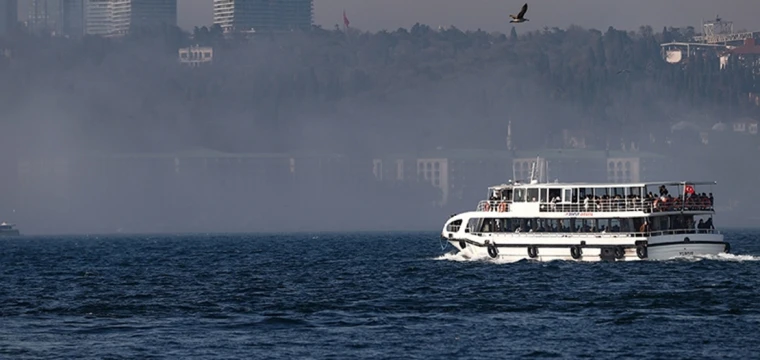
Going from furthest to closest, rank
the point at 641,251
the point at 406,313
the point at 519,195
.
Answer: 1. the point at 519,195
2. the point at 641,251
3. the point at 406,313

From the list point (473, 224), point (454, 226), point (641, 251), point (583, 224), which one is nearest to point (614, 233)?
point (641, 251)

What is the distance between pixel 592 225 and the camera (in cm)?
11838

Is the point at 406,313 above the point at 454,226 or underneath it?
underneath

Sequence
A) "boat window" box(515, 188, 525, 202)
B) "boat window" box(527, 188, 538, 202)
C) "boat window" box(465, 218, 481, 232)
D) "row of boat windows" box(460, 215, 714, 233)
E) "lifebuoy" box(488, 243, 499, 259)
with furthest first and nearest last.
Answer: "boat window" box(465, 218, 481, 232), "lifebuoy" box(488, 243, 499, 259), "boat window" box(515, 188, 525, 202), "boat window" box(527, 188, 538, 202), "row of boat windows" box(460, 215, 714, 233)

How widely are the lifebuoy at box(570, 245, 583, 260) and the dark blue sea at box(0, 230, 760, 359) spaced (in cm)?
123

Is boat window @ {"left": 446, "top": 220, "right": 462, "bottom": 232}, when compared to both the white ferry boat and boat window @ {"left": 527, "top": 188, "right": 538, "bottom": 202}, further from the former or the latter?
boat window @ {"left": 527, "top": 188, "right": 538, "bottom": 202}

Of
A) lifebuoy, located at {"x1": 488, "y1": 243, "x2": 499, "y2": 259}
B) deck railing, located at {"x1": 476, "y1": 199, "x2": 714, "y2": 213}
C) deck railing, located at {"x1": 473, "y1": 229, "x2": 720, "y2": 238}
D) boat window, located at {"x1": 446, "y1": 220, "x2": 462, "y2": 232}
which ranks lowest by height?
lifebuoy, located at {"x1": 488, "y1": 243, "x2": 499, "y2": 259}

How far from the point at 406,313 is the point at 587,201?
40.3 metres

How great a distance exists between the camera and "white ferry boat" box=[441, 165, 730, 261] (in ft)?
374

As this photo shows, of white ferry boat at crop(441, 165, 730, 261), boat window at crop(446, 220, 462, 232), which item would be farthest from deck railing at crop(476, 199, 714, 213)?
boat window at crop(446, 220, 462, 232)

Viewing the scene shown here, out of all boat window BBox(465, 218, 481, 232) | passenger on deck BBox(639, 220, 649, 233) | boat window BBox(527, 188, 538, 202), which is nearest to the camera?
passenger on deck BBox(639, 220, 649, 233)

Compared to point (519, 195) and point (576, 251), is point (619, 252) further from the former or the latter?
point (519, 195)

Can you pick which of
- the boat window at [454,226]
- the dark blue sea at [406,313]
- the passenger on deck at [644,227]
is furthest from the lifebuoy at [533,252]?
the boat window at [454,226]

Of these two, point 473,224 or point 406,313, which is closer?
point 406,313
